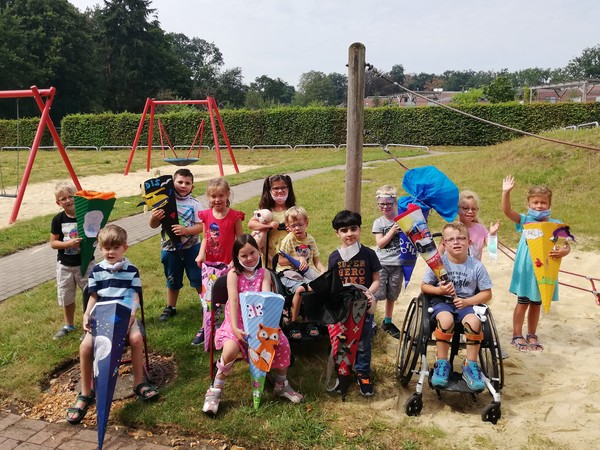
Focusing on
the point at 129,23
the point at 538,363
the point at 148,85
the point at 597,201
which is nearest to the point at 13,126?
the point at 148,85

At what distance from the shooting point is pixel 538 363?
4.09 meters

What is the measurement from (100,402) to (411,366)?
2.01m

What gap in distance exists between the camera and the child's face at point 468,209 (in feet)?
13.9

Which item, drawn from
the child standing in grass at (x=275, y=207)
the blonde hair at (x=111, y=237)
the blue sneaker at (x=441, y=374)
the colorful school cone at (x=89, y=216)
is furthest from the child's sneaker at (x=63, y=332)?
the blue sneaker at (x=441, y=374)

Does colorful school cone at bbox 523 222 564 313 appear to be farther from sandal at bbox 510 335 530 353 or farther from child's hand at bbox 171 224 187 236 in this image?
child's hand at bbox 171 224 187 236

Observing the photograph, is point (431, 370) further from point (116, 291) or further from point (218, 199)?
point (116, 291)

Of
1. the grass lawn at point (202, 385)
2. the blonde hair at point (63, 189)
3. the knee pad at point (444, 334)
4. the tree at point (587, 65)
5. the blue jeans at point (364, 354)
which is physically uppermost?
the tree at point (587, 65)

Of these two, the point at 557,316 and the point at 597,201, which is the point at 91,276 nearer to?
the point at 557,316

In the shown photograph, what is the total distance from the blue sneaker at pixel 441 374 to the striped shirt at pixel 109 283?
212 centimetres

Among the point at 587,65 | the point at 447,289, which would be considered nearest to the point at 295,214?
the point at 447,289

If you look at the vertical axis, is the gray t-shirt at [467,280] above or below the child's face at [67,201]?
below

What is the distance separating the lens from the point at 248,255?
3.50m

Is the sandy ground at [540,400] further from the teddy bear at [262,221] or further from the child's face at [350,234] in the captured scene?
the teddy bear at [262,221]

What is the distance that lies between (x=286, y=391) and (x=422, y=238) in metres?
1.44
